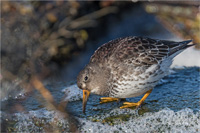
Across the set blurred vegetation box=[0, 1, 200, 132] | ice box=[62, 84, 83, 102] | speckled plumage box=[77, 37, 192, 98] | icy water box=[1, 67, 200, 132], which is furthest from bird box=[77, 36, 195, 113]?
blurred vegetation box=[0, 1, 200, 132]

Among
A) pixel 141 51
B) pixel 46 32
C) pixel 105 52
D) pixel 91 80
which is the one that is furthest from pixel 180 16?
Result: pixel 91 80

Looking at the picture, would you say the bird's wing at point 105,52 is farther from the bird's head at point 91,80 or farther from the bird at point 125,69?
the bird's head at point 91,80

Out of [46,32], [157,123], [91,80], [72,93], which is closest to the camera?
[157,123]

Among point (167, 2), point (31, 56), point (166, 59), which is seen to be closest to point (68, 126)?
point (166, 59)

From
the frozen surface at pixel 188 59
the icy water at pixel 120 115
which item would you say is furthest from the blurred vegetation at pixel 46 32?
the frozen surface at pixel 188 59

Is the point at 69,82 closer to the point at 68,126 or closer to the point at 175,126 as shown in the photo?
the point at 68,126

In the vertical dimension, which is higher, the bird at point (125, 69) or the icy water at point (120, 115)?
the bird at point (125, 69)

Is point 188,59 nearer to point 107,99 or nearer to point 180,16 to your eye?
point 180,16
